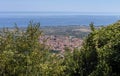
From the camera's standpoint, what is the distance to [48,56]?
42.8 ft

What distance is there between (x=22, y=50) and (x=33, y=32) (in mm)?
1067

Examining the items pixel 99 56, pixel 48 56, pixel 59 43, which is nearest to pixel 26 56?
pixel 48 56

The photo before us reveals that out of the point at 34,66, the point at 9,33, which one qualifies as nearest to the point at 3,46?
the point at 9,33

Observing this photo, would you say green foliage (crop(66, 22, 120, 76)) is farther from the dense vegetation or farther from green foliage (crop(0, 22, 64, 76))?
green foliage (crop(0, 22, 64, 76))

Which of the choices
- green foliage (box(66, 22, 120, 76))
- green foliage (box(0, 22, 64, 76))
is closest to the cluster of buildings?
green foliage (box(0, 22, 64, 76))

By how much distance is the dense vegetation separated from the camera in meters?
11.5

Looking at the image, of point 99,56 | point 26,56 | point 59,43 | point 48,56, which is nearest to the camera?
point 26,56

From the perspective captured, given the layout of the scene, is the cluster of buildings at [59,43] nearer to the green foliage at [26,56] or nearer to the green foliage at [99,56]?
the green foliage at [26,56]

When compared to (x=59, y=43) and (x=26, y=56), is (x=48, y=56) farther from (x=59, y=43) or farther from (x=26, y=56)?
(x=59, y=43)

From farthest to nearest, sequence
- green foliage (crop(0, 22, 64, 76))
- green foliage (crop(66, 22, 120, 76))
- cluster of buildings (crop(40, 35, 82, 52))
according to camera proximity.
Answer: cluster of buildings (crop(40, 35, 82, 52))
green foliage (crop(66, 22, 120, 76))
green foliage (crop(0, 22, 64, 76))

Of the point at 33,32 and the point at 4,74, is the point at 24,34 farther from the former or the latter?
the point at 4,74

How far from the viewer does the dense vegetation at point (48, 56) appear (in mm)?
11500

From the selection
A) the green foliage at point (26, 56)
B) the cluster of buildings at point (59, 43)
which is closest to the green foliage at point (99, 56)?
the green foliage at point (26, 56)

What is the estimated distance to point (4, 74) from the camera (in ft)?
37.1
